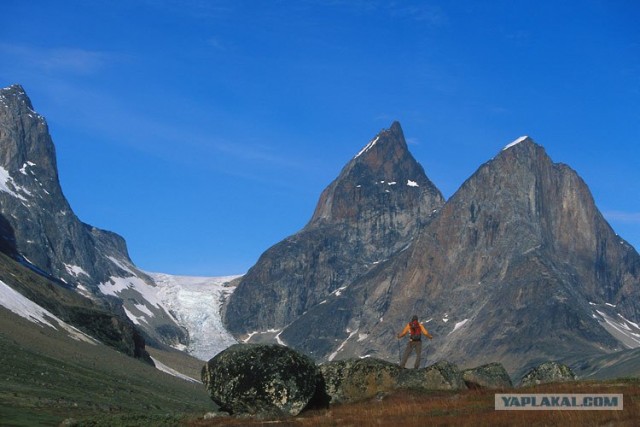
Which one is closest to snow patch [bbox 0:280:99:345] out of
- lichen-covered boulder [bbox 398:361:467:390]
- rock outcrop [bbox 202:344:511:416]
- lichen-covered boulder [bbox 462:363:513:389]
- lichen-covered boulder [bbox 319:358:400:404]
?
lichen-covered boulder [bbox 319:358:400:404]

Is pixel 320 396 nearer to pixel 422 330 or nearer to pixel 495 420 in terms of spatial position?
pixel 422 330

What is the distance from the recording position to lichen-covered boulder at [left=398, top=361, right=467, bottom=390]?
45625 millimetres

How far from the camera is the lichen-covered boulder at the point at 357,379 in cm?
4669

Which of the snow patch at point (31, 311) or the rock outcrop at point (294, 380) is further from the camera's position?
the snow patch at point (31, 311)

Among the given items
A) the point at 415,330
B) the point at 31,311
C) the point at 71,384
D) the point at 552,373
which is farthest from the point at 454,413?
the point at 31,311

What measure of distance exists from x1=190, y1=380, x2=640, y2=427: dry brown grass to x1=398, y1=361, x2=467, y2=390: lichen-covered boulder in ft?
4.22

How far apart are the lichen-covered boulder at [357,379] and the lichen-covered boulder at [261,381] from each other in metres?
2.94

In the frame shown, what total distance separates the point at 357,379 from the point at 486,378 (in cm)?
750

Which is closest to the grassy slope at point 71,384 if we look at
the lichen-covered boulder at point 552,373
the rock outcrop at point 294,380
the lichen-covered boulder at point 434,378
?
the rock outcrop at point 294,380

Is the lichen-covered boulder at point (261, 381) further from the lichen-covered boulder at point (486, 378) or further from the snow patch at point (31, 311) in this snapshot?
the snow patch at point (31, 311)

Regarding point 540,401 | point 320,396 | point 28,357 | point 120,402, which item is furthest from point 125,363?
point 540,401

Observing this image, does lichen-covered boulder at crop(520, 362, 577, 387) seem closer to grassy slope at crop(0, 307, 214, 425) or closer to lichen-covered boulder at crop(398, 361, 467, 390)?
lichen-covered boulder at crop(398, 361, 467, 390)

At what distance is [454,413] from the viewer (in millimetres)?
36125

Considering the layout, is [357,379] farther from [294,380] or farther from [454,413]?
[454,413]
